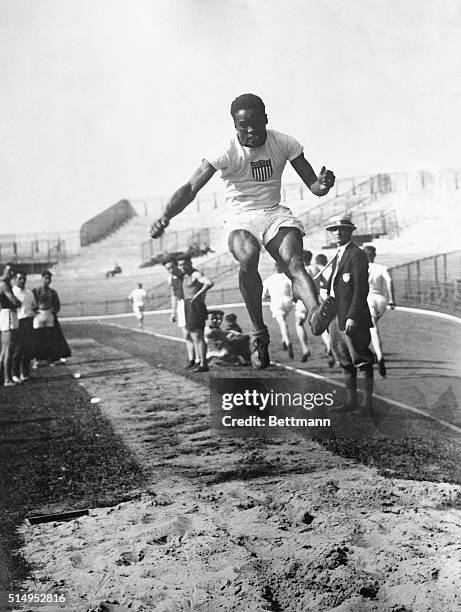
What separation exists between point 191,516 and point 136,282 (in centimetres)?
104

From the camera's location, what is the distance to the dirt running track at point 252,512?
8.90 ft

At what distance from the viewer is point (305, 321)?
316cm

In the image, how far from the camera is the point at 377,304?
3248 millimetres

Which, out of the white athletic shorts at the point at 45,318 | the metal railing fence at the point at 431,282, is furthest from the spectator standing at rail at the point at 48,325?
the metal railing fence at the point at 431,282

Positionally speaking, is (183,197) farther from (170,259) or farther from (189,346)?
(189,346)

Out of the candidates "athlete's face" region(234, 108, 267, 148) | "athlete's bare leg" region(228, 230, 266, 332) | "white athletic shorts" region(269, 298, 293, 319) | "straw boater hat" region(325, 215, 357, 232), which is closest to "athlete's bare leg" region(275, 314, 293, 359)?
"white athletic shorts" region(269, 298, 293, 319)

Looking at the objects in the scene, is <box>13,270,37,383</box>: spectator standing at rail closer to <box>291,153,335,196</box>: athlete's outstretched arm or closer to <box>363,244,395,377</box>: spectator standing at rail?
<box>291,153,335,196</box>: athlete's outstretched arm

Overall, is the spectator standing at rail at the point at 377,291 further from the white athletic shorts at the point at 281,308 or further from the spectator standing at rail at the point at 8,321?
the spectator standing at rail at the point at 8,321

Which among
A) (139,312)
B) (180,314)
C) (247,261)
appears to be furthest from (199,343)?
(247,261)

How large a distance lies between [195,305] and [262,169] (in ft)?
2.19

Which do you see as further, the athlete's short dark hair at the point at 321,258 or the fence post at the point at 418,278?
the fence post at the point at 418,278

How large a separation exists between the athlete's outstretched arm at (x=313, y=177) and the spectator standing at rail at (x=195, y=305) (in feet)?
2.01

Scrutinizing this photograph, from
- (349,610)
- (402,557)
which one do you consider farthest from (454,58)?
(349,610)

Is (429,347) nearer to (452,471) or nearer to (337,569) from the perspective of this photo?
(452,471)
